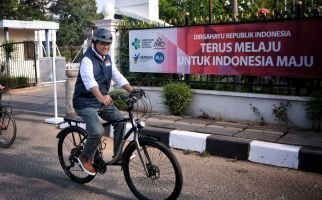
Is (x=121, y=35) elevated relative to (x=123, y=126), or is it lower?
elevated

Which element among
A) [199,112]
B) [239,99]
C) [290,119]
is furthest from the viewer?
[199,112]

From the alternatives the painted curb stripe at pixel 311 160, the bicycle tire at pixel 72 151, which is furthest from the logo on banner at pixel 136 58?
the painted curb stripe at pixel 311 160

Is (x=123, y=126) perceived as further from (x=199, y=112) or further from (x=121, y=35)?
(x=121, y=35)

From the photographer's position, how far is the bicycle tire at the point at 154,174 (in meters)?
3.94

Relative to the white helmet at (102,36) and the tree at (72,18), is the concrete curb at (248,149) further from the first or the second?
the tree at (72,18)

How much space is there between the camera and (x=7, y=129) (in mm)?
6719

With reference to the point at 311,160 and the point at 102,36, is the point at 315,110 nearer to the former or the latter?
the point at 311,160

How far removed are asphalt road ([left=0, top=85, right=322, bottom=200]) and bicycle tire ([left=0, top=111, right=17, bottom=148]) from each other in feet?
1.03

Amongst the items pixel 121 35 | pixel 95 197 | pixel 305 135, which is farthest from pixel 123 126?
pixel 121 35

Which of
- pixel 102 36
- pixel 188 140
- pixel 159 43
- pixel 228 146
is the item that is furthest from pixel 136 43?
pixel 102 36

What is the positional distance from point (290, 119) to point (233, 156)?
4.79ft

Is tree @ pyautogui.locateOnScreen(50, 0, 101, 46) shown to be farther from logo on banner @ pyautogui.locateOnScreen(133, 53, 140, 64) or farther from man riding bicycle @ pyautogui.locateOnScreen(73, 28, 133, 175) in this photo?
man riding bicycle @ pyautogui.locateOnScreen(73, 28, 133, 175)

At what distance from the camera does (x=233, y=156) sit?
5.88 m

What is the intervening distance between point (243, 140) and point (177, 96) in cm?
212
